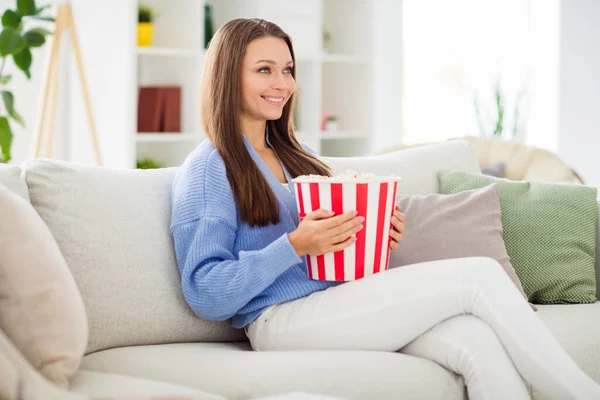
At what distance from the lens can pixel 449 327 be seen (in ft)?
6.03

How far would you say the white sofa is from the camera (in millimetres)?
1697

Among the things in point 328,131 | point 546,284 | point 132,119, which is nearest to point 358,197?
point 546,284

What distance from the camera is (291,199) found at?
7.00 ft

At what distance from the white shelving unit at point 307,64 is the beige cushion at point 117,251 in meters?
2.46

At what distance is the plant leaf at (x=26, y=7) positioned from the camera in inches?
147

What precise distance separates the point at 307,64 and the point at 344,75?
1.31 feet

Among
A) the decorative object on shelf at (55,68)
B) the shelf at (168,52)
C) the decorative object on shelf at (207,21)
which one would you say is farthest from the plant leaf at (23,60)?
the decorative object on shelf at (207,21)

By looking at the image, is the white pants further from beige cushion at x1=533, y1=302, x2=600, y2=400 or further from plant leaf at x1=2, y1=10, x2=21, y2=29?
plant leaf at x1=2, y1=10, x2=21, y2=29

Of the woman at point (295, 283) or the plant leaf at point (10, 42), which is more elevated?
the plant leaf at point (10, 42)

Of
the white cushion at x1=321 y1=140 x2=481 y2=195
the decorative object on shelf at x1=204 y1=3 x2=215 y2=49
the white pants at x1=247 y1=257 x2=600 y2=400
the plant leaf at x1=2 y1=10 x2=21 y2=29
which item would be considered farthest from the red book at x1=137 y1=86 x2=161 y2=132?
the white pants at x1=247 y1=257 x2=600 y2=400

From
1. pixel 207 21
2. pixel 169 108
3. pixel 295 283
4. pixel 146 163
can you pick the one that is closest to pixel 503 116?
pixel 207 21

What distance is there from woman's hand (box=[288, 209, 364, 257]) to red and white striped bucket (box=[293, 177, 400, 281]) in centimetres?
2

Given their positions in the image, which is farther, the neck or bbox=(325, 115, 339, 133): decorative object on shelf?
bbox=(325, 115, 339, 133): decorative object on shelf

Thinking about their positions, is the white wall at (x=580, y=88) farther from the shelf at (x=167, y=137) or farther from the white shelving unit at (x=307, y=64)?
the shelf at (x=167, y=137)
